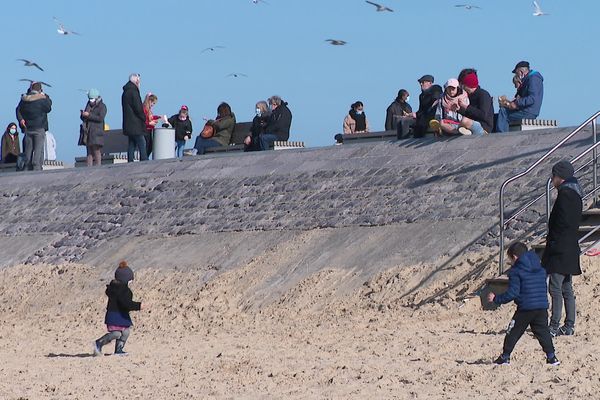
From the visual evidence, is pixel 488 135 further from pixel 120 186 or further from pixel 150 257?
pixel 120 186

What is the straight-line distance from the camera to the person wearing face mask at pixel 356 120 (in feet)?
86.4

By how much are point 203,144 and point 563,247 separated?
13.6m

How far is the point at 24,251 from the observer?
976 inches

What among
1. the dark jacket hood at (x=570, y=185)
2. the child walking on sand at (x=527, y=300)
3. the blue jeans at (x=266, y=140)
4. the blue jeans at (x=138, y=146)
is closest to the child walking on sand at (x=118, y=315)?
the child walking on sand at (x=527, y=300)

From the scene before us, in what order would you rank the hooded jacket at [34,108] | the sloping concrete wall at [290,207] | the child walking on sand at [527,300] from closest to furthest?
the child walking on sand at [527,300], the sloping concrete wall at [290,207], the hooded jacket at [34,108]

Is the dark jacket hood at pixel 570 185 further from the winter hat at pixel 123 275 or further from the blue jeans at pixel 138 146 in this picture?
the blue jeans at pixel 138 146

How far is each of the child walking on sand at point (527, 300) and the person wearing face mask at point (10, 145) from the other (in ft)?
63.5

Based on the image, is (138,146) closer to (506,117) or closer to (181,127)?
(181,127)

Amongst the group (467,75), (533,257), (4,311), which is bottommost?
(4,311)

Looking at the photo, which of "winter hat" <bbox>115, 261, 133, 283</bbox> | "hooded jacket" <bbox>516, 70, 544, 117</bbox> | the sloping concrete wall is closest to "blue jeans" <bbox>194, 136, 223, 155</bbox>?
the sloping concrete wall

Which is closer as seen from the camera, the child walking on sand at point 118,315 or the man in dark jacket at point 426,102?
the child walking on sand at point 118,315

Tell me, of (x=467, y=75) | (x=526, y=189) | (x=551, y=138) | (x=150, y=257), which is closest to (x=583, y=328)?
(x=526, y=189)

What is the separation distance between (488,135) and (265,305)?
434cm

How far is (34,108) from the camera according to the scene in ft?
92.4
